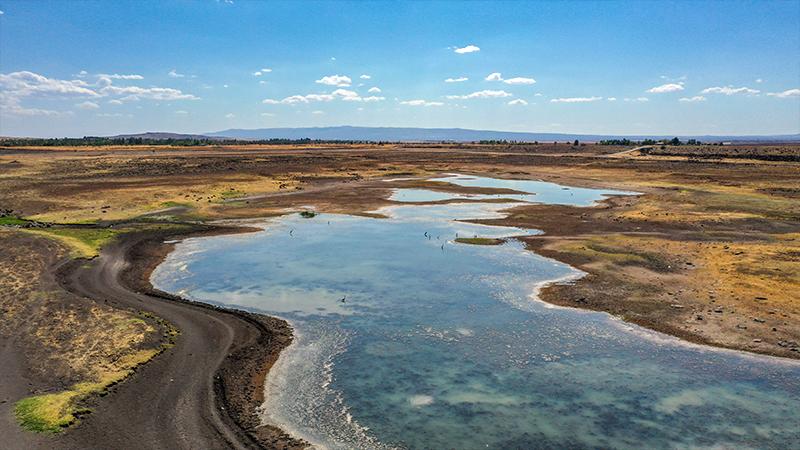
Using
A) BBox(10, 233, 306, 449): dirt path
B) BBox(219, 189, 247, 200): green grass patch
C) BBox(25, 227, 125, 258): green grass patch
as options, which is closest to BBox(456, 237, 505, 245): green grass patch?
BBox(10, 233, 306, 449): dirt path

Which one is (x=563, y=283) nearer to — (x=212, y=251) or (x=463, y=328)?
(x=463, y=328)

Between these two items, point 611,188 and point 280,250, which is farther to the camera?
point 611,188

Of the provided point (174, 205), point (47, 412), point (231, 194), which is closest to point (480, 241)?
point (47, 412)

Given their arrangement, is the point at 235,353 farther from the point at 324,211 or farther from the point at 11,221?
the point at 11,221

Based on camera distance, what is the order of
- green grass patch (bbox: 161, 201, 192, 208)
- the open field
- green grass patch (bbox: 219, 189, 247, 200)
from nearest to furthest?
1. the open field
2. green grass patch (bbox: 161, 201, 192, 208)
3. green grass patch (bbox: 219, 189, 247, 200)

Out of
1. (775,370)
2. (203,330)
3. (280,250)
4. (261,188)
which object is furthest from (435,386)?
(261,188)

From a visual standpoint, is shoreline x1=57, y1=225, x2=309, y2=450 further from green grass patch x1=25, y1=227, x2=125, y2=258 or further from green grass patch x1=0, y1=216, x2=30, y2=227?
green grass patch x1=0, y1=216, x2=30, y2=227

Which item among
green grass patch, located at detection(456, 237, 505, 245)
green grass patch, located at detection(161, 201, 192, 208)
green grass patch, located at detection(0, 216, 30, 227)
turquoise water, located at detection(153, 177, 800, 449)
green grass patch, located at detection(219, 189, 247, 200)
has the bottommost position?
turquoise water, located at detection(153, 177, 800, 449)
